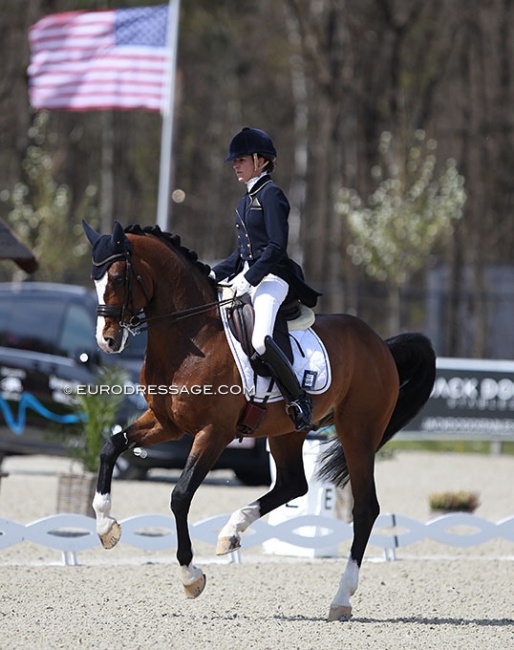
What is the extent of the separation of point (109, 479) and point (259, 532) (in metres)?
2.22

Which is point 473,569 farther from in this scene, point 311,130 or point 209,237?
point 209,237

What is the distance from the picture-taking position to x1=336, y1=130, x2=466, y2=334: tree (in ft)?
85.5

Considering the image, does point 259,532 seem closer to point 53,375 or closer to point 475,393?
point 53,375

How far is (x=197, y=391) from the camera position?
714cm

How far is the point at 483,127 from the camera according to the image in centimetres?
3077

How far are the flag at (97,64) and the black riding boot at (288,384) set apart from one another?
10.8m

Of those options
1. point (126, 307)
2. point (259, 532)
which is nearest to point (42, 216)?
point (259, 532)

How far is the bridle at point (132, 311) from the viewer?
7.02 metres

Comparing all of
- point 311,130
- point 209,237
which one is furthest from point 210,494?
point 209,237

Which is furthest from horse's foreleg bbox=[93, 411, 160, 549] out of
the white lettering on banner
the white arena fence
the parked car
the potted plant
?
the white lettering on banner

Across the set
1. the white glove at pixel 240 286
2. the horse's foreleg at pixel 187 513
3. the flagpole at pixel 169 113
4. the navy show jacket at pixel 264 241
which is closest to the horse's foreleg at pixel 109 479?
the horse's foreleg at pixel 187 513

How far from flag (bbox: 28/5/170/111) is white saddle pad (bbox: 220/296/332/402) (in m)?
10.5

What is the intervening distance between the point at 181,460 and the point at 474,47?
20.8m

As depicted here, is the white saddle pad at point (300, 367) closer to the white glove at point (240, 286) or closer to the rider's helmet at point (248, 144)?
the white glove at point (240, 286)
